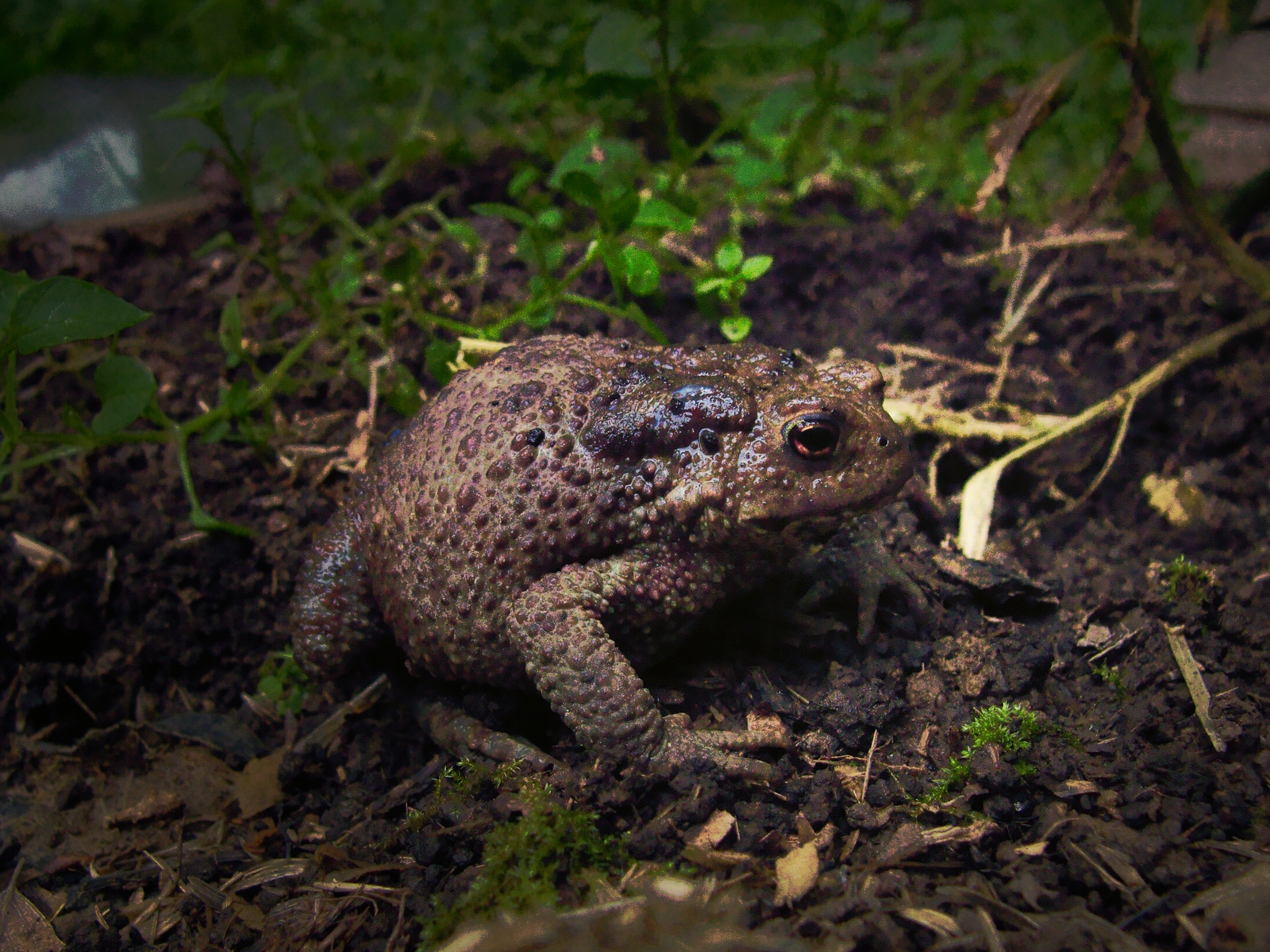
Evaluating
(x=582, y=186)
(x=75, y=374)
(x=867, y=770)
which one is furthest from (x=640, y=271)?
(x=75, y=374)

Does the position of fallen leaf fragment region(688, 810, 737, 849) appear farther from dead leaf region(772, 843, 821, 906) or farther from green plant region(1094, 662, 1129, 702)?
green plant region(1094, 662, 1129, 702)

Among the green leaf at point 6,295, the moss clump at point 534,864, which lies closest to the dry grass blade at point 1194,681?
the moss clump at point 534,864

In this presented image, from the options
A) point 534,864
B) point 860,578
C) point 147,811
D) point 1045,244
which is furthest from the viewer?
point 1045,244

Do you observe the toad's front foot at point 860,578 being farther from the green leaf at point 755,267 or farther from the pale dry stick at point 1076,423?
the green leaf at point 755,267

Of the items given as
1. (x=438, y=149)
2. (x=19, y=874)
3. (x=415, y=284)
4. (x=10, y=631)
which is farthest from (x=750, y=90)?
(x=19, y=874)

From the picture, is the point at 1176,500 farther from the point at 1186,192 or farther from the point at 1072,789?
the point at 1072,789

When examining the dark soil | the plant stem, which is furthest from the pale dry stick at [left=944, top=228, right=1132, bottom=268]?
the plant stem
